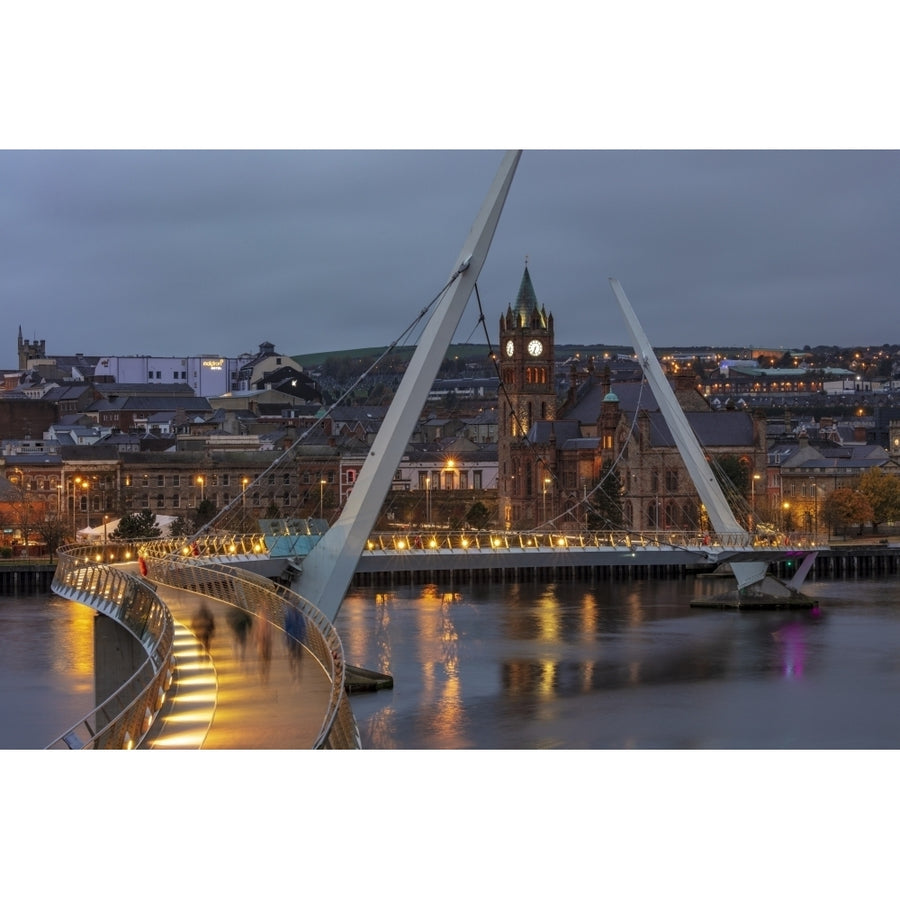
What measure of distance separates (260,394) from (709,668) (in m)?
55.9

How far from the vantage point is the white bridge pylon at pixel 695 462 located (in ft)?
113

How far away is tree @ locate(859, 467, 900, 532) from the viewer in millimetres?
54906

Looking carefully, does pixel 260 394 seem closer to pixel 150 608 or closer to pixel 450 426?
pixel 450 426

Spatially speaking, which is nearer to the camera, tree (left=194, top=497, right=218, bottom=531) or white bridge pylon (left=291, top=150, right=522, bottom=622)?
white bridge pylon (left=291, top=150, right=522, bottom=622)

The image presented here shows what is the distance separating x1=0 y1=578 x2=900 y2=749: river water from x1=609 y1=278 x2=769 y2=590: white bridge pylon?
1458 mm

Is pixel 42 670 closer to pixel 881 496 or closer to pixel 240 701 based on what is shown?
pixel 240 701

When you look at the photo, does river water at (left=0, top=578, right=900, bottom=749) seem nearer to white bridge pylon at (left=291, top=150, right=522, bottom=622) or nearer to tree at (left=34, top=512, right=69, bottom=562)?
white bridge pylon at (left=291, top=150, right=522, bottom=622)

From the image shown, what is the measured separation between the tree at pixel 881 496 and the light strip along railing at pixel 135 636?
31.8m

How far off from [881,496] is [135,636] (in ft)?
137

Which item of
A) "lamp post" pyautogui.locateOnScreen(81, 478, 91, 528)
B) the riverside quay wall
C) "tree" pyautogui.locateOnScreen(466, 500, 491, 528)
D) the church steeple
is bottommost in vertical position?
the riverside quay wall

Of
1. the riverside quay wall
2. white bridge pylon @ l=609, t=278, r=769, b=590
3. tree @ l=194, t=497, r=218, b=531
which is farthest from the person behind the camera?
tree @ l=194, t=497, r=218, b=531

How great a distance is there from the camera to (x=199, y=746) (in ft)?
35.0

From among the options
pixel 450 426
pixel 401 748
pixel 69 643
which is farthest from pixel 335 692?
pixel 450 426

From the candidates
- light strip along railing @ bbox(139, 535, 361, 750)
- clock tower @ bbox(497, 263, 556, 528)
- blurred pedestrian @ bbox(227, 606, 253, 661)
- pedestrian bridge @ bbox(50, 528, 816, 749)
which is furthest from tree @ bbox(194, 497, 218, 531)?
blurred pedestrian @ bbox(227, 606, 253, 661)
